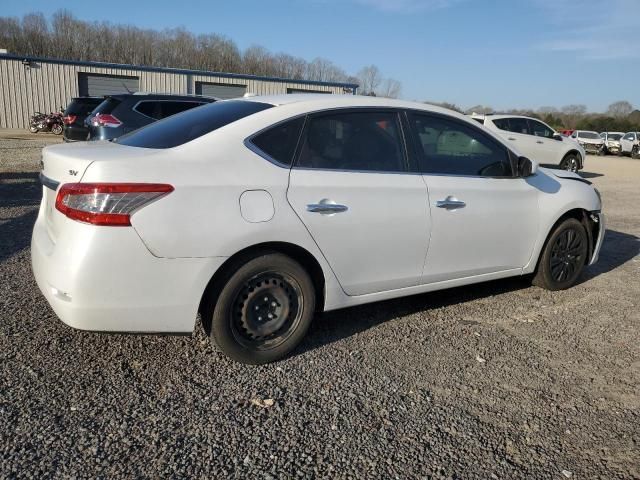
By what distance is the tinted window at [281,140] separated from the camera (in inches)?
130

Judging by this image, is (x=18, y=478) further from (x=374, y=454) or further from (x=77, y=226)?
(x=374, y=454)

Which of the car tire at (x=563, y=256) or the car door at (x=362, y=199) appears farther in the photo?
the car tire at (x=563, y=256)

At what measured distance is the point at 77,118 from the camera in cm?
1792

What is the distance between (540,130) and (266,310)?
13762 mm

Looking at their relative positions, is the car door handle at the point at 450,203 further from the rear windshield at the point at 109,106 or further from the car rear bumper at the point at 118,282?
the rear windshield at the point at 109,106

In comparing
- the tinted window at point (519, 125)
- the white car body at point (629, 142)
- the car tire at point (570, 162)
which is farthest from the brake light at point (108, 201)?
the white car body at point (629, 142)

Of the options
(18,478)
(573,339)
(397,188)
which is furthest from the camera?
(573,339)

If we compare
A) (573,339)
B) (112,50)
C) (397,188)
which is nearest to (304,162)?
(397,188)

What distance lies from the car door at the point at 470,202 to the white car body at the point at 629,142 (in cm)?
3080

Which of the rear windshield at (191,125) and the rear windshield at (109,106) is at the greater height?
the rear windshield at (191,125)

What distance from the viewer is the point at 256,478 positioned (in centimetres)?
237

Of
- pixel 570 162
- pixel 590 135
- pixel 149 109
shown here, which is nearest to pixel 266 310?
pixel 149 109

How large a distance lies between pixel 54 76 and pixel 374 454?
33.1 meters

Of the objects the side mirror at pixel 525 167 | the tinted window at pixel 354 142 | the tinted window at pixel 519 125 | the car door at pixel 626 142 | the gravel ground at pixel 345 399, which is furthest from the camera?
the car door at pixel 626 142
